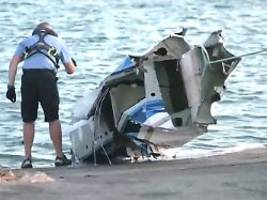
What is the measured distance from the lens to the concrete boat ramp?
8906 mm

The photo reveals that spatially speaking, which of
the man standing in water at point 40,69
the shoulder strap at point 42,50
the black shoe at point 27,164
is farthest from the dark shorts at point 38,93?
the black shoe at point 27,164

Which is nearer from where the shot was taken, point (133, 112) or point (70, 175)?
point (70, 175)

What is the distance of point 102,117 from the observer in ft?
41.7

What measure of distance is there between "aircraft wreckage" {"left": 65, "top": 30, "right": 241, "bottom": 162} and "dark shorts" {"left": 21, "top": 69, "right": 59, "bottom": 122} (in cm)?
71

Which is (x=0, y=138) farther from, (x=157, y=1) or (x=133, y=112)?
(x=157, y=1)

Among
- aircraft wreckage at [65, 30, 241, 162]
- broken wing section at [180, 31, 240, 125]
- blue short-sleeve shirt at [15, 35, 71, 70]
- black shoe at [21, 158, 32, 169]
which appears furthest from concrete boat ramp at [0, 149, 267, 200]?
blue short-sleeve shirt at [15, 35, 71, 70]

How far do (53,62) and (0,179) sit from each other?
2.59 m

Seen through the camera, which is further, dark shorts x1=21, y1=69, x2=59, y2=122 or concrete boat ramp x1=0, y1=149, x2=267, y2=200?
dark shorts x1=21, y1=69, x2=59, y2=122

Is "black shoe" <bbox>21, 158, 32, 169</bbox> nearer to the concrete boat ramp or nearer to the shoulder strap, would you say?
the concrete boat ramp

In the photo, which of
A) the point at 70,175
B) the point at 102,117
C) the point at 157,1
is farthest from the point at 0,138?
the point at 157,1

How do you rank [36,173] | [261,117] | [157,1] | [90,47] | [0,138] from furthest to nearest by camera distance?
[157,1] → [90,47] → [261,117] → [0,138] → [36,173]

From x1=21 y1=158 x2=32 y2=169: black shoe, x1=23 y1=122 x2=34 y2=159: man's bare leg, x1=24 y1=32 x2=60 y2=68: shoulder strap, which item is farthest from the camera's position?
x1=23 y1=122 x2=34 y2=159: man's bare leg

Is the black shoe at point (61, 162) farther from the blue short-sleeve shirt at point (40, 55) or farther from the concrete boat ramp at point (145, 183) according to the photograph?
the blue short-sleeve shirt at point (40, 55)

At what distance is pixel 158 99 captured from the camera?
12.2m
